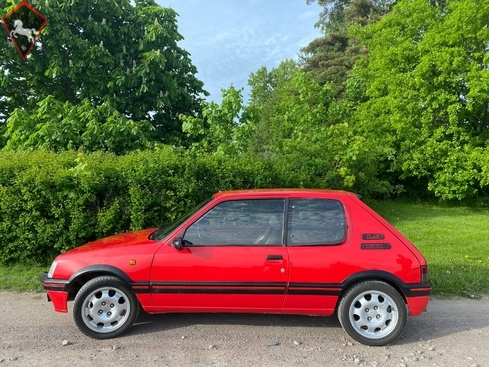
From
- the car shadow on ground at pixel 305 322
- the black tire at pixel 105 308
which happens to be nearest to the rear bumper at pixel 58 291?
the black tire at pixel 105 308

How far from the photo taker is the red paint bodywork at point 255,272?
11.7ft

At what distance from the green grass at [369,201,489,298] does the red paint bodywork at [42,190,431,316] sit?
206cm

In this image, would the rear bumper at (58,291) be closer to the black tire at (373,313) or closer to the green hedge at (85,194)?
the green hedge at (85,194)

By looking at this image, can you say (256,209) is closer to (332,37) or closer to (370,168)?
(370,168)

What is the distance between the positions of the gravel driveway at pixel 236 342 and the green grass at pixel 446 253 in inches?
33.2

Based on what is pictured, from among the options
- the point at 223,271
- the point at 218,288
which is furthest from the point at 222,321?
the point at 223,271

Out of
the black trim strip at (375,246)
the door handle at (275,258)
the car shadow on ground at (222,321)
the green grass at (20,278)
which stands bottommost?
the car shadow on ground at (222,321)

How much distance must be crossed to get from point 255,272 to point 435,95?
43.9 ft

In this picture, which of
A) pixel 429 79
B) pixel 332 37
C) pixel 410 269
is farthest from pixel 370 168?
pixel 332 37

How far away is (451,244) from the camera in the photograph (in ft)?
26.3

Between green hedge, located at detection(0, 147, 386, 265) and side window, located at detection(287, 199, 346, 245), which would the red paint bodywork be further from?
green hedge, located at detection(0, 147, 386, 265)

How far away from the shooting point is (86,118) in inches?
362

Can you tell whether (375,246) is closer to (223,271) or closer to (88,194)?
(223,271)

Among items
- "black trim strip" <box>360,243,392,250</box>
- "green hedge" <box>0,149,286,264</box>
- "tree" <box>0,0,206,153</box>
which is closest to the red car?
"black trim strip" <box>360,243,392,250</box>
